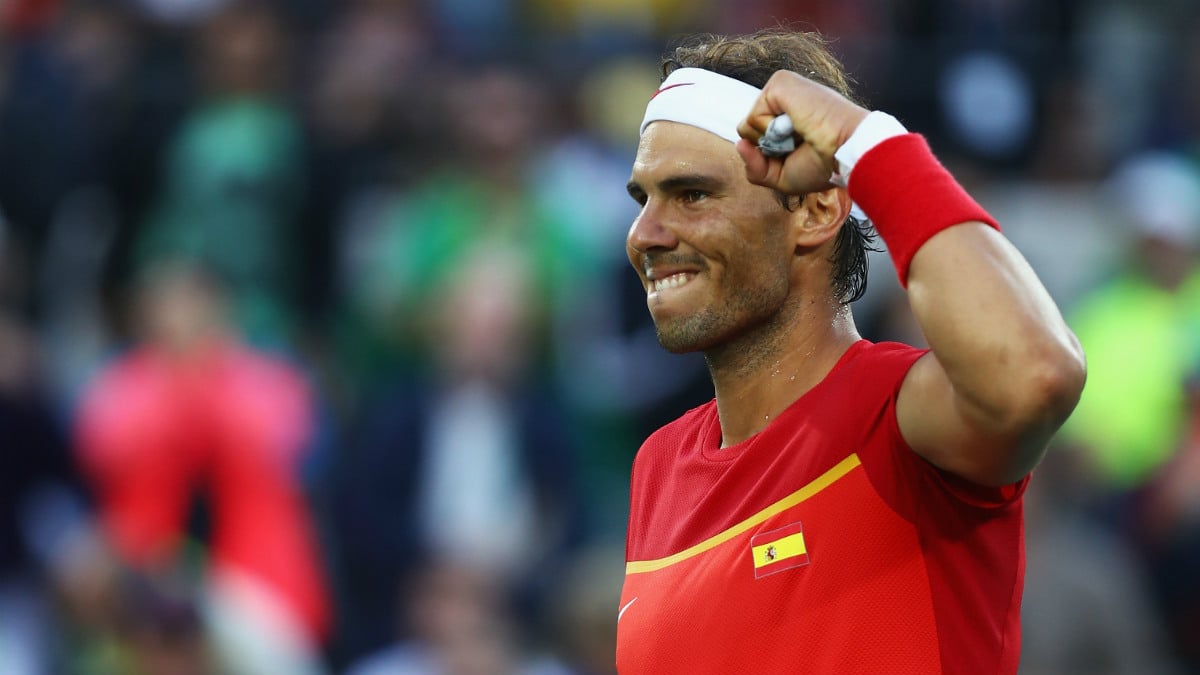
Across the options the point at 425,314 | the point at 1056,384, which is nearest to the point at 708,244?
the point at 1056,384

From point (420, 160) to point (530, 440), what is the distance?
1.92 meters

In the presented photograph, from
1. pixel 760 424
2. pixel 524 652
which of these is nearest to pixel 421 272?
pixel 524 652

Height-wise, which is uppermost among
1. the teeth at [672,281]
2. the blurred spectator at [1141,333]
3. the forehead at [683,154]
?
the forehead at [683,154]

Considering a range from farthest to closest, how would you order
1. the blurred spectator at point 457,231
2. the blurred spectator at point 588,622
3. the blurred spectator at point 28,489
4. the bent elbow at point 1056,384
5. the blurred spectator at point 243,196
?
the blurred spectator at point 243,196
the blurred spectator at point 457,231
the blurred spectator at point 28,489
the blurred spectator at point 588,622
the bent elbow at point 1056,384

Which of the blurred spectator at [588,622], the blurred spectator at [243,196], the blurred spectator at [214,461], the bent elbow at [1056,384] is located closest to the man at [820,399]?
the bent elbow at [1056,384]

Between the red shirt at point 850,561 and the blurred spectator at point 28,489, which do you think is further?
the blurred spectator at point 28,489

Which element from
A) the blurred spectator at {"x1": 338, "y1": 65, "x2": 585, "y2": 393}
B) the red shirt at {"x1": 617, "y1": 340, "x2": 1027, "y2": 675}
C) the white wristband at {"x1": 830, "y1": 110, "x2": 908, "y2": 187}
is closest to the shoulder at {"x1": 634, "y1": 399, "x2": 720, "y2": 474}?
the red shirt at {"x1": 617, "y1": 340, "x2": 1027, "y2": 675}

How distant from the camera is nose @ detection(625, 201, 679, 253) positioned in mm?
3158

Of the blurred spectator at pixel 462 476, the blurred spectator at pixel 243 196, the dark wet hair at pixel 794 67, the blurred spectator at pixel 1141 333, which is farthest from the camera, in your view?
the blurred spectator at pixel 243 196

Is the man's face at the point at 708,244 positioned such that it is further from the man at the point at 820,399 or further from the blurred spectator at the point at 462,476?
the blurred spectator at the point at 462,476

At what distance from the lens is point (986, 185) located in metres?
8.05

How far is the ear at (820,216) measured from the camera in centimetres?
313

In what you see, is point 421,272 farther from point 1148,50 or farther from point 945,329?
point 945,329

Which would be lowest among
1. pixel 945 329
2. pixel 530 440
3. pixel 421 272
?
pixel 530 440
